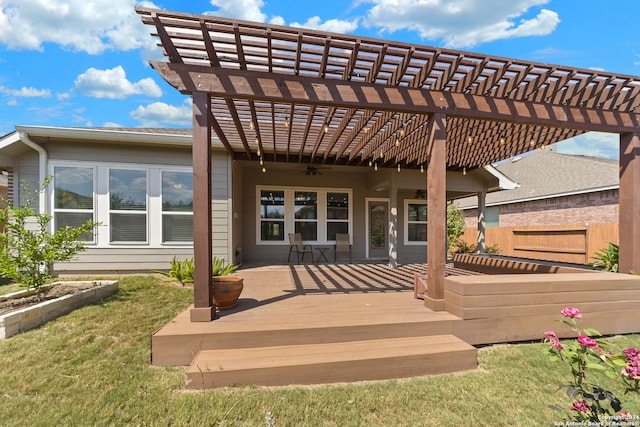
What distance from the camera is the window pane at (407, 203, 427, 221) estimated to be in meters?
9.01

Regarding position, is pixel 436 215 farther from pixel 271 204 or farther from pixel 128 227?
pixel 128 227

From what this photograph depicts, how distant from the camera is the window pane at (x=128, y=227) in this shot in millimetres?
5766

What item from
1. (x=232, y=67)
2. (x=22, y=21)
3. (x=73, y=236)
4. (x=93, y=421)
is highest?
(x=22, y=21)

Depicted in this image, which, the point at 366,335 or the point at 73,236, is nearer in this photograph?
the point at 366,335

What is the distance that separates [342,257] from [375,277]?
9.35 feet

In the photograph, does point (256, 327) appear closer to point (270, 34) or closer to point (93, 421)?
point (93, 421)

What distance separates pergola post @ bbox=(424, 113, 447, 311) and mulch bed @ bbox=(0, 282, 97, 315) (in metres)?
4.72

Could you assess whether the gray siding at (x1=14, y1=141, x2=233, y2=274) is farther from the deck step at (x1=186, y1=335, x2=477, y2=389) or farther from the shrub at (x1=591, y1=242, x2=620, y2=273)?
the shrub at (x1=591, y1=242, x2=620, y2=273)

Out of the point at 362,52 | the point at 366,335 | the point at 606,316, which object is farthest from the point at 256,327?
the point at 606,316

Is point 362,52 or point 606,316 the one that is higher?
point 362,52

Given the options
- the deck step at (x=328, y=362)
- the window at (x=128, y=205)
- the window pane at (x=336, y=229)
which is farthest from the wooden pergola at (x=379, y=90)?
the window pane at (x=336, y=229)

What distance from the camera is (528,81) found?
3.44 m

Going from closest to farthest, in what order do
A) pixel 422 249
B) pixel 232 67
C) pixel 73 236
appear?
pixel 232 67 < pixel 73 236 < pixel 422 249

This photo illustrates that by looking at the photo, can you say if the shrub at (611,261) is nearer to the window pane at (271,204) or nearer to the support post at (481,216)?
the support post at (481,216)
